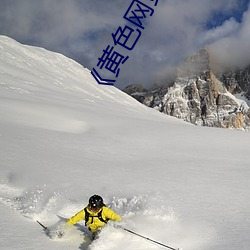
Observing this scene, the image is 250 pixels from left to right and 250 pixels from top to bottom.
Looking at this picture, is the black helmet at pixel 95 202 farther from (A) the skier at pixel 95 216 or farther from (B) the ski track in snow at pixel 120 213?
(B) the ski track in snow at pixel 120 213

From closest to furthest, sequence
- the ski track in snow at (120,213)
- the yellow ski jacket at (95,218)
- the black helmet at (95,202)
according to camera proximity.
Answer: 1. the ski track in snow at (120,213)
2. the black helmet at (95,202)
3. the yellow ski jacket at (95,218)

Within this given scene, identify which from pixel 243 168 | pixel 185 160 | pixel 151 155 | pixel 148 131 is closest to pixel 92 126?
pixel 148 131

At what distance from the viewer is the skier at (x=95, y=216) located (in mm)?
5820

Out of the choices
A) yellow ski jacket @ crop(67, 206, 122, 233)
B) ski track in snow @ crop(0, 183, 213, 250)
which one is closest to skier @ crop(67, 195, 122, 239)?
yellow ski jacket @ crop(67, 206, 122, 233)

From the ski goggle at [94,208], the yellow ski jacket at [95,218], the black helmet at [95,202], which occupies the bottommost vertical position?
the yellow ski jacket at [95,218]

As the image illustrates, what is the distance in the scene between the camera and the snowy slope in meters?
5.52

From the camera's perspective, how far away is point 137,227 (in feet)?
19.4

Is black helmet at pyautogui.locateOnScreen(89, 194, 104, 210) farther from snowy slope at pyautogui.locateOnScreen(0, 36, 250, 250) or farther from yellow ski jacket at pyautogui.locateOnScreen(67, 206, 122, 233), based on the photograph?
snowy slope at pyautogui.locateOnScreen(0, 36, 250, 250)

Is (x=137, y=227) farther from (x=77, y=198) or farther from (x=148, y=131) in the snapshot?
(x=148, y=131)

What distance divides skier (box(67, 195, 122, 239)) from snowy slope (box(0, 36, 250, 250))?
242mm

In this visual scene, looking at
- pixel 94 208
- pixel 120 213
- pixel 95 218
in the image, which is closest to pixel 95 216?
pixel 95 218

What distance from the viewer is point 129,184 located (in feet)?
26.9

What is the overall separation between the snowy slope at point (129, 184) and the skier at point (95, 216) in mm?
242

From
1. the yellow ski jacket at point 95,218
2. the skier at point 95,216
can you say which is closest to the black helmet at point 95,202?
the skier at point 95,216
